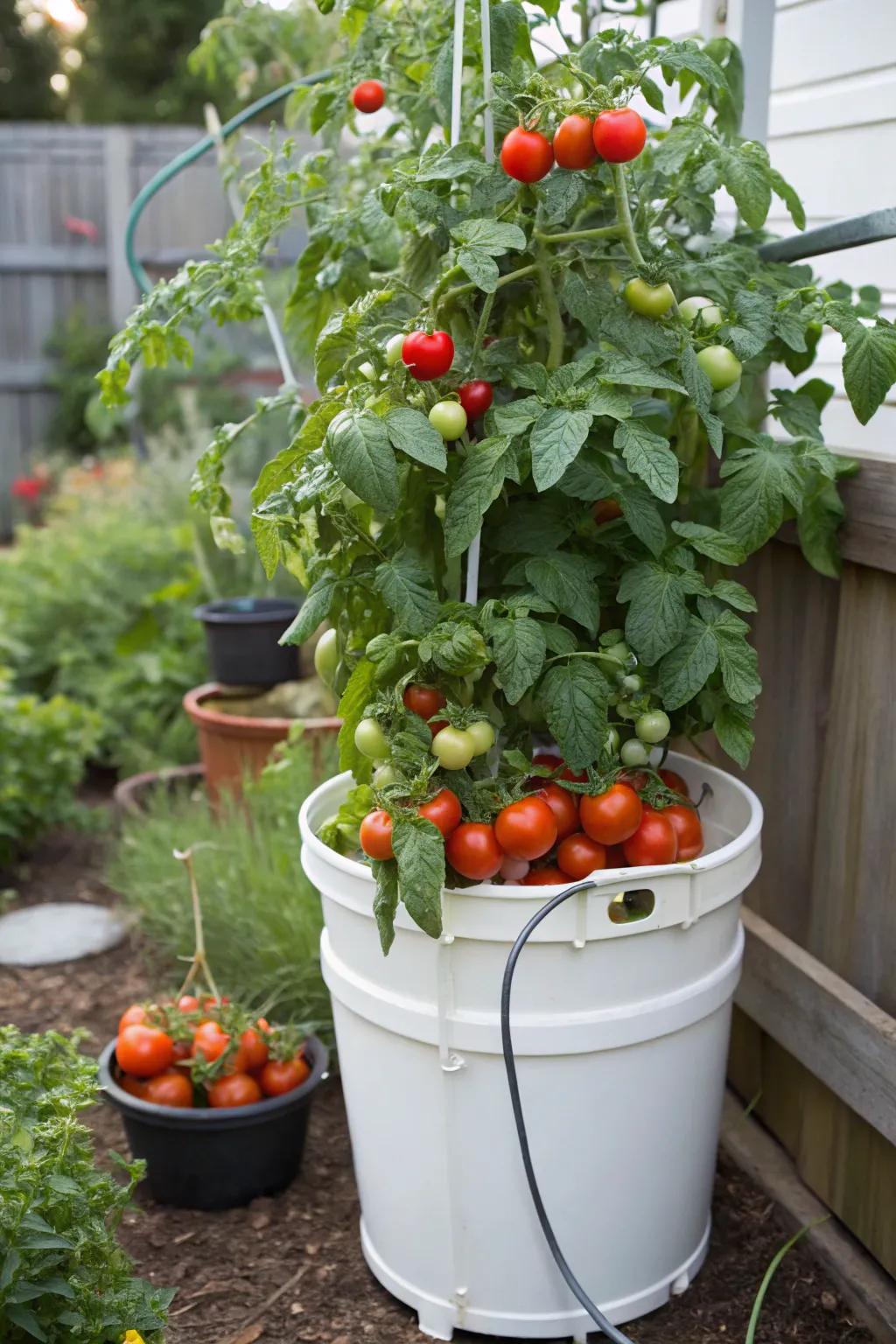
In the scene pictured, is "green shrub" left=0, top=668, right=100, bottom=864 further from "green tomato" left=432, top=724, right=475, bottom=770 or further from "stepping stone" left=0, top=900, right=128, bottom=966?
"green tomato" left=432, top=724, right=475, bottom=770

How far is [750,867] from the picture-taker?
1707mm

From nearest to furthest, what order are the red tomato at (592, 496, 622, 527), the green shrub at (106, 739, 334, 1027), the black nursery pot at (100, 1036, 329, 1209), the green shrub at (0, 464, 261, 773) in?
the red tomato at (592, 496, 622, 527) → the black nursery pot at (100, 1036, 329, 1209) → the green shrub at (106, 739, 334, 1027) → the green shrub at (0, 464, 261, 773)

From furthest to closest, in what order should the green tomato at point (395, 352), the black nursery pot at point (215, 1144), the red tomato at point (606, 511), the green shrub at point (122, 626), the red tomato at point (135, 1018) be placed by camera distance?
the green shrub at point (122, 626), the red tomato at point (135, 1018), the black nursery pot at point (215, 1144), the red tomato at point (606, 511), the green tomato at point (395, 352)

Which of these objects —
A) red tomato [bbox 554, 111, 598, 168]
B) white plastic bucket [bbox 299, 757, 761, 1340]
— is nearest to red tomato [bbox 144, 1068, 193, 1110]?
white plastic bucket [bbox 299, 757, 761, 1340]

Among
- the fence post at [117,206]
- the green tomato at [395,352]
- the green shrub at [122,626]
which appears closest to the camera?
the green tomato at [395,352]

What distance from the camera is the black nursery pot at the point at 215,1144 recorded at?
1.98 metres

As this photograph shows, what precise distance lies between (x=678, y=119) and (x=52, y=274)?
6.60 m

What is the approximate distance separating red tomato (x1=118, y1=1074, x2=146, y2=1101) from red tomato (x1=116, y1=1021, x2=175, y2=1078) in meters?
0.01

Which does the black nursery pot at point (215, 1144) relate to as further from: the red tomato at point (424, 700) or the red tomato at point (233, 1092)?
the red tomato at point (424, 700)

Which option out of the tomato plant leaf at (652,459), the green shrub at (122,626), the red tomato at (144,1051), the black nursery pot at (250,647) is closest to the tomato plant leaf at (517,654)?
the tomato plant leaf at (652,459)

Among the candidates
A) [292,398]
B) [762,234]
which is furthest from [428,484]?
[762,234]

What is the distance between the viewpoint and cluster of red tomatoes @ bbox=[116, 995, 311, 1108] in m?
2.04

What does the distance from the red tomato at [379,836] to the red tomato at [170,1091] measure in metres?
0.77

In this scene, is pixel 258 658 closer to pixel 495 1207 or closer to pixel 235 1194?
pixel 235 1194
